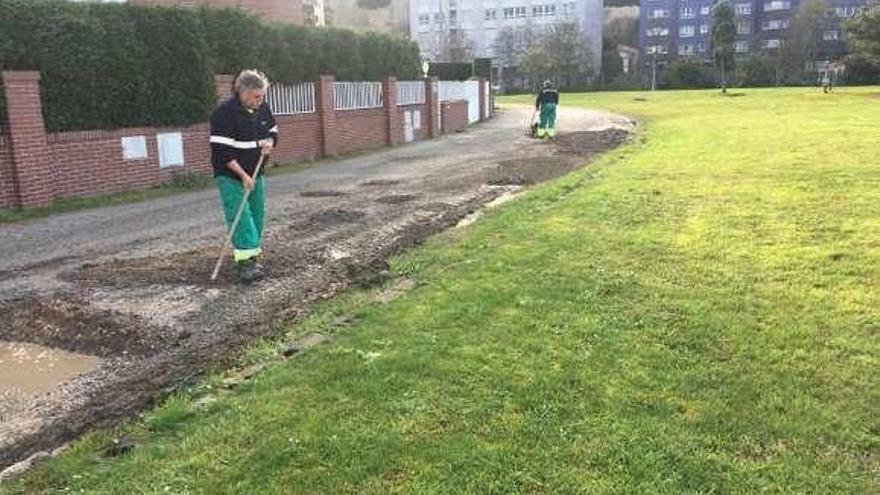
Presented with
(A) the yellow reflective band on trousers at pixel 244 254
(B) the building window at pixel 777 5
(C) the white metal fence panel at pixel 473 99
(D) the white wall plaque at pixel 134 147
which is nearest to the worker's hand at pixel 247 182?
(A) the yellow reflective band on trousers at pixel 244 254

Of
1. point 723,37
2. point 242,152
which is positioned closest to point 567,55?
point 723,37

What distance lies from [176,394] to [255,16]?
14311mm

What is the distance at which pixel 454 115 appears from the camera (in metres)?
29.4

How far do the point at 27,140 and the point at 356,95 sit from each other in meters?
10.5

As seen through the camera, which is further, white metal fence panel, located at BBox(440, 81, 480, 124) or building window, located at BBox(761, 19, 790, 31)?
building window, located at BBox(761, 19, 790, 31)

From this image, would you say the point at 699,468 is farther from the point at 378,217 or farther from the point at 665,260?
the point at 378,217

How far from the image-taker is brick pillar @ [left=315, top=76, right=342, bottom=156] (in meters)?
19.4

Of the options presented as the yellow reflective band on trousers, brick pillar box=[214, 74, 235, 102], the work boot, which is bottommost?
Result: the work boot

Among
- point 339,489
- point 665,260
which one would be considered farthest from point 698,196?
point 339,489

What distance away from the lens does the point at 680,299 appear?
228 inches

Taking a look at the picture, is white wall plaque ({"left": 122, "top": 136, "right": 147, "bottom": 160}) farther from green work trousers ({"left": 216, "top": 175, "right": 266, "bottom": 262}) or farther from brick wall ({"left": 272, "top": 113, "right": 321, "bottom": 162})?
green work trousers ({"left": 216, "top": 175, "right": 266, "bottom": 262})

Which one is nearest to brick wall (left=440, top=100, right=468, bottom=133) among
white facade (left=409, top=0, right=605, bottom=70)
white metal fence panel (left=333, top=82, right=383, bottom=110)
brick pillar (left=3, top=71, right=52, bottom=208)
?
white metal fence panel (left=333, top=82, right=383, bottom=110)

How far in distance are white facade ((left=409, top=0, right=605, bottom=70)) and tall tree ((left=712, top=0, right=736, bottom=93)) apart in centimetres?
2460

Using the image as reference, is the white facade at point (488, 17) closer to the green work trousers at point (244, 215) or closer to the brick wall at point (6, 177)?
the brick wall at point (6, 177)
